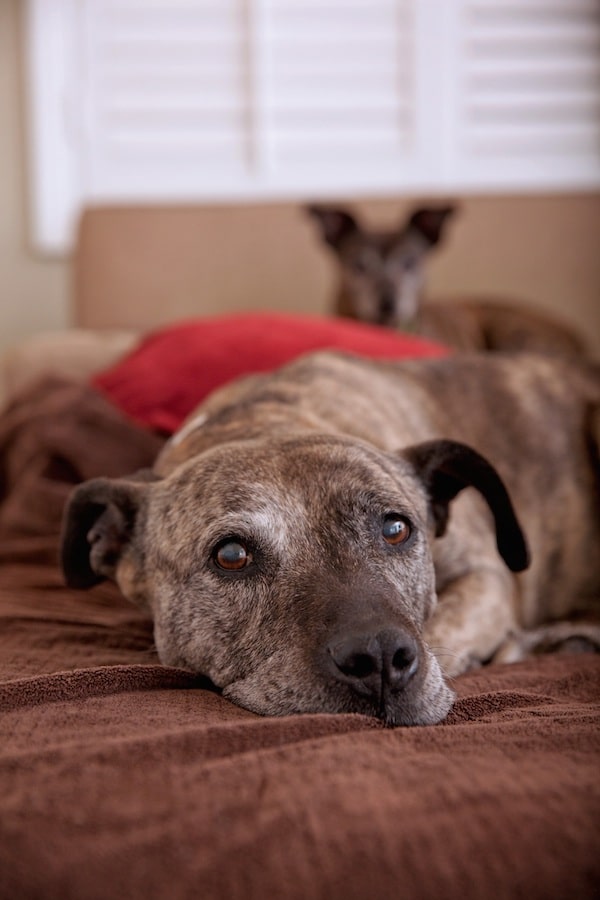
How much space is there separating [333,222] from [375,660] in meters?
4.07

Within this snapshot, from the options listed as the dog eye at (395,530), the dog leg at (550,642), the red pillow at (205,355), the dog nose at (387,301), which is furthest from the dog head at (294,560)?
the dog nose at (387,301)

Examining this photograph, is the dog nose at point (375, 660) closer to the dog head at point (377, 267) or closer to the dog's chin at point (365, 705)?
the dog's chin at point (365, 705)

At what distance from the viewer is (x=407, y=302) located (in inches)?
205

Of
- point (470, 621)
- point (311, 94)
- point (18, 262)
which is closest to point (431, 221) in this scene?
point (311, 94)

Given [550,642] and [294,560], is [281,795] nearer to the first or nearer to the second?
[294,560]

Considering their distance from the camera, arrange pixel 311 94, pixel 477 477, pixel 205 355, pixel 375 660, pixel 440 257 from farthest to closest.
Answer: pixel 311 94
pixel 440 257
pixel 205 355
pixel 477 477
pixel 375 660

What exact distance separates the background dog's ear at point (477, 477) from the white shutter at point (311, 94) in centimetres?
401

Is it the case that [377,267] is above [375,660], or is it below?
above

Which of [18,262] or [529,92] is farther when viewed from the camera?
[18,262]

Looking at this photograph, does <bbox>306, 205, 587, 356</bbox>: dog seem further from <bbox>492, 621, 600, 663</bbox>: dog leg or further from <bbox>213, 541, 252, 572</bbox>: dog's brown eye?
<bbox>213, 541, 252, 572</bbox>: dog's brown eye

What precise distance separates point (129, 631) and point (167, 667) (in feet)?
1.06

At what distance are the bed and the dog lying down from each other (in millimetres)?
84

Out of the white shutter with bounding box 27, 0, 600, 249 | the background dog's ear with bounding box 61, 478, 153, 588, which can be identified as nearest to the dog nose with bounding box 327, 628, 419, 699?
the background dog's ear with bounding box 61, 478, 153, 588

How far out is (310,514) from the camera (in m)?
1.59
